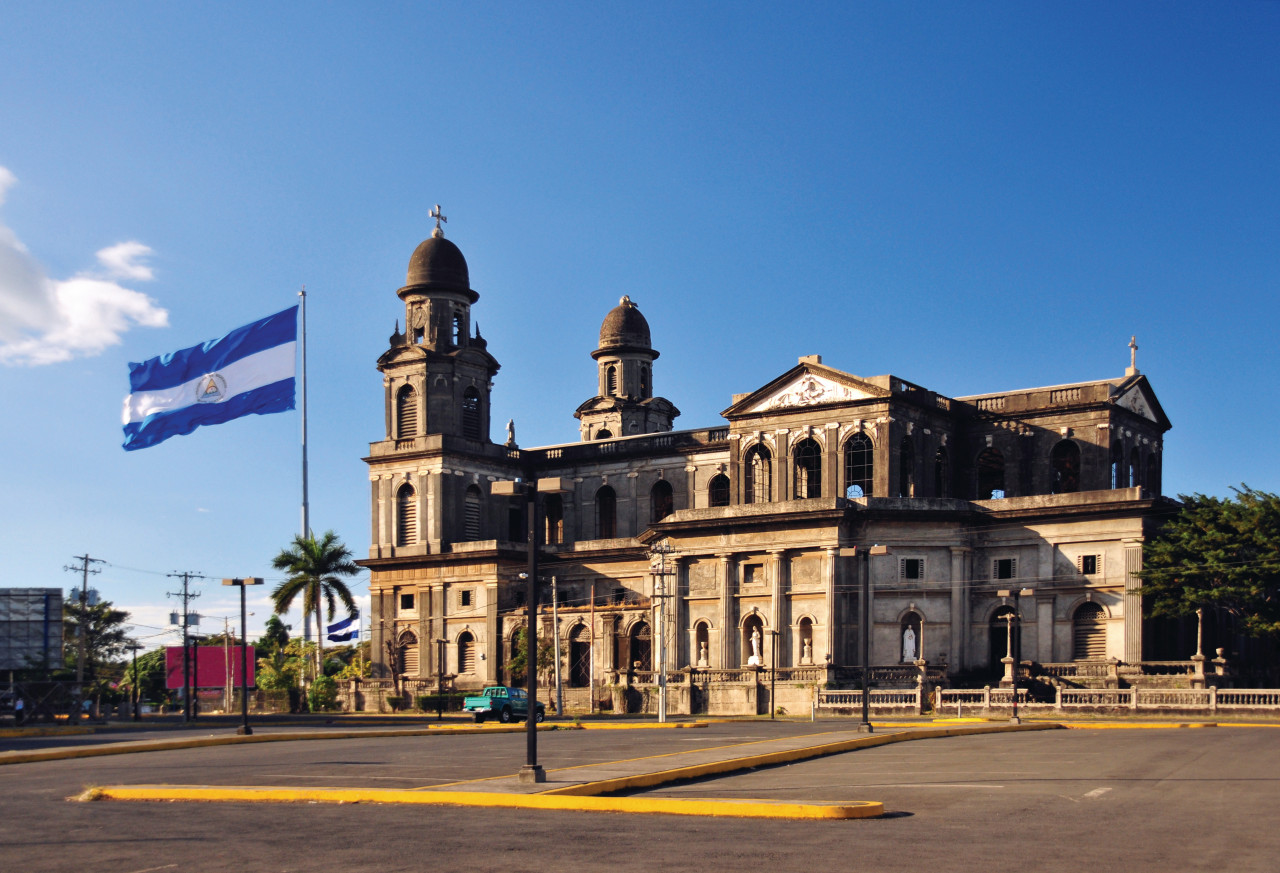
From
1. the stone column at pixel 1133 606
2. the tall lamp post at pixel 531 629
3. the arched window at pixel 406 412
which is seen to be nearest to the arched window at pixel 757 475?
the stone column at pixel 1133 606

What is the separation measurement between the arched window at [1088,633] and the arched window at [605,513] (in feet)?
104

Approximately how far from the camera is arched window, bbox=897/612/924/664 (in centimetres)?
6725

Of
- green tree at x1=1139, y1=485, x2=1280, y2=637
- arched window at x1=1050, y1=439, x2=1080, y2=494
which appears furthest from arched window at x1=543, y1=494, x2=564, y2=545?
green tree at x1=1139, y1=485, x2=1280, y2=637

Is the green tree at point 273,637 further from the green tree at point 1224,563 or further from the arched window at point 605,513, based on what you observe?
the green tree at point 1224,563

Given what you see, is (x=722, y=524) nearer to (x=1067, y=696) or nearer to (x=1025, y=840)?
(x=1067, y=696)

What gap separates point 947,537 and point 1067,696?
14238 mm

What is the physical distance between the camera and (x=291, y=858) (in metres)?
17.1

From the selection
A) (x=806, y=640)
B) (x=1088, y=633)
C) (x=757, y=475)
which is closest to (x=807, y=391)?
(x=757, y=475)

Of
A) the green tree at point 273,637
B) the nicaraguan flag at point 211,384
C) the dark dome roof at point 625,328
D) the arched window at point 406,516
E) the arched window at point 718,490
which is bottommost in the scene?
the green tree at point 273,637

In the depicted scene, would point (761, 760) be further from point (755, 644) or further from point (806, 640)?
point (755, 644)

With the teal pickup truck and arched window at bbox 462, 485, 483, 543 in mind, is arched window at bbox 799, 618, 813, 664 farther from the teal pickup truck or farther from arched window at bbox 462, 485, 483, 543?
arched window at bbox 462, 485, 483, 543

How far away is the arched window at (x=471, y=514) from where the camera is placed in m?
85.3

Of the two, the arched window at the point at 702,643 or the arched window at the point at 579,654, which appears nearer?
the arched window at the point at 702,643

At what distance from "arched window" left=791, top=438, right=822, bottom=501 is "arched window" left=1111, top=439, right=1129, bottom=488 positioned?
1457 centimetres
